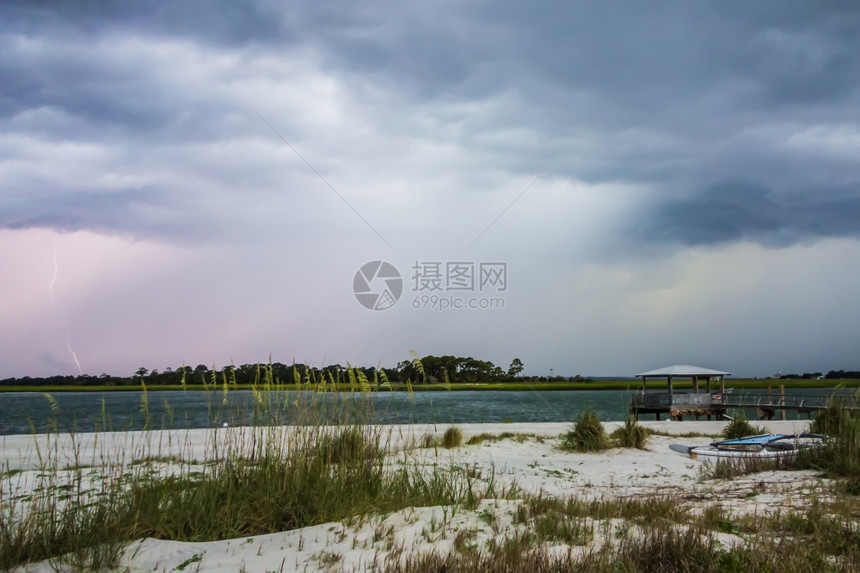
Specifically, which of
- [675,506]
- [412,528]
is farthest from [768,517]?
[412,528]

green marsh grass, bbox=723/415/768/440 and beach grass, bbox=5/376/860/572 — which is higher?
beach grass, bbox=5/376/860/572

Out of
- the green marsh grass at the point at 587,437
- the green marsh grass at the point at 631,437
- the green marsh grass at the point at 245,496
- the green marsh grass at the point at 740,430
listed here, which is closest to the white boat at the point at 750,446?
the green marsh grass at the point at 631,437

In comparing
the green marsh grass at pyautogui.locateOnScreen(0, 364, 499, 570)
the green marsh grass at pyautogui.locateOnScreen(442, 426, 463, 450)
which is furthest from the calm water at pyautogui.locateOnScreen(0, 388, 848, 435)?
the green marsh grass at pyautogui.locateOnScreen(442, 426, 463, 450)

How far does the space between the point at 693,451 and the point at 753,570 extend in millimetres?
7805

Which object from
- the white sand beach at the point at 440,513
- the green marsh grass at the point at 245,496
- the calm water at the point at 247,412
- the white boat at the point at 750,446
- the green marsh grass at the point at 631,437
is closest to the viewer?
the white sand beach at the point at 440,513

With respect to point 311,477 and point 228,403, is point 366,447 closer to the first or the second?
point 311,477

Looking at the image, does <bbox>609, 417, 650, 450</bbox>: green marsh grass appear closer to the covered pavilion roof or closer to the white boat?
the white boat

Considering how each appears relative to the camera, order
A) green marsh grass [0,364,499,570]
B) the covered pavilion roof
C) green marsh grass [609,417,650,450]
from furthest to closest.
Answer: the covered pavilion roof, green marsh grass [609,417,650,450], green marsh grass [0,364,499,570]

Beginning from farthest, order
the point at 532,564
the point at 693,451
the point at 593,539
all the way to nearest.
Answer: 1. the point at 693,451
2. the point at 593,539
3. the point at 532,564

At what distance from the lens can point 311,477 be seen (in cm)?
525

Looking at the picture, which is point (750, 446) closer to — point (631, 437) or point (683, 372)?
point (631, 437)

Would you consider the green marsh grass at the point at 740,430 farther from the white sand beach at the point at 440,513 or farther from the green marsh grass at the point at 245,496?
the green marsh grass at the point at 245,496

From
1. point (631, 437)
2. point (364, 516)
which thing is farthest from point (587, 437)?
point (364, 516)

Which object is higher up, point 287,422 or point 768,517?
point 287,422
